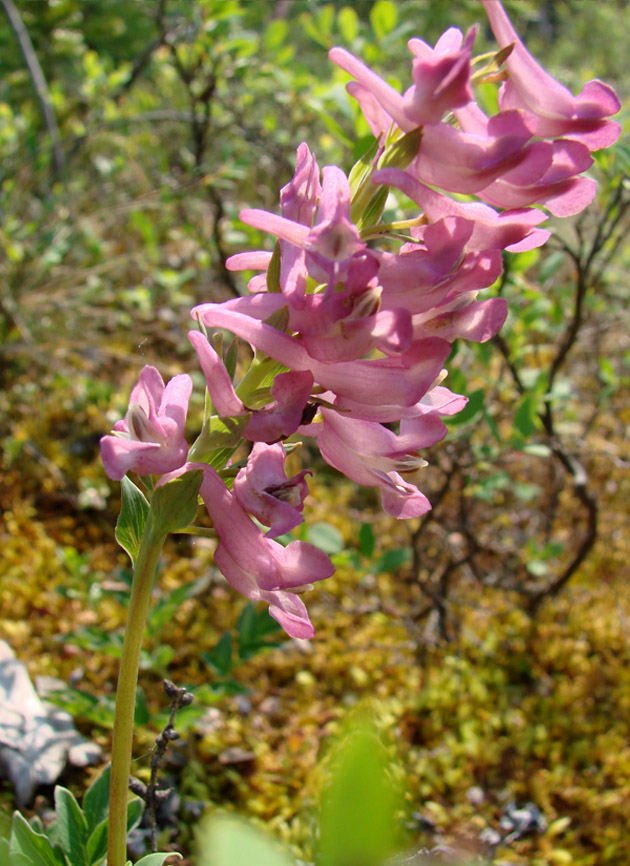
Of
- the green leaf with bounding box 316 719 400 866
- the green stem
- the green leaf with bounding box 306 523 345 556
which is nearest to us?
the green leaf with bounding box 316 719 400 866

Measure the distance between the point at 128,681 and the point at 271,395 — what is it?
0.45 m

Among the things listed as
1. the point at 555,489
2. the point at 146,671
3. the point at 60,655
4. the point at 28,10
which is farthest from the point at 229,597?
the point at 28,10

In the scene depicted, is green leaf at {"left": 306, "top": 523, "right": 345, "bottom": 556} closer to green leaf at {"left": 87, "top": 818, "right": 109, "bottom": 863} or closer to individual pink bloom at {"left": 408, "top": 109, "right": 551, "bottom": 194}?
green leaf at {"left": 87, "top": 818, "right": 109, "bottom": 863}

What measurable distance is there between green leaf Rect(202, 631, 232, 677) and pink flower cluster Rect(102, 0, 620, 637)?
891mm

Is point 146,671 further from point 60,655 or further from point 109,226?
point 109,226

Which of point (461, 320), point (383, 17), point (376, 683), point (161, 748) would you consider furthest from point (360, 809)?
point (383, 17)

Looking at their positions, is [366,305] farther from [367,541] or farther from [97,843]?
[367,541]

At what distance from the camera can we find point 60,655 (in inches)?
87.6

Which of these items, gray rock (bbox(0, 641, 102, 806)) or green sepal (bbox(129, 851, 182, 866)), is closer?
green sepal (bbox(129, 851, 182, 866))

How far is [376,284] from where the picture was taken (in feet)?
2.36

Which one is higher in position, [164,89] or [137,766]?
[164,89]

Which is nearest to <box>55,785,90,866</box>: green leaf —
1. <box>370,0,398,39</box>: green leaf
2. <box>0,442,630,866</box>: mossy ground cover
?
<box>0,442,630,866</box>: mossy ground cover

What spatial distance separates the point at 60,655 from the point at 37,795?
1.72ft

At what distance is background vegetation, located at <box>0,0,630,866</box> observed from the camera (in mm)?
1932
